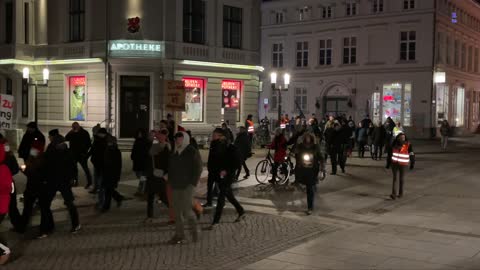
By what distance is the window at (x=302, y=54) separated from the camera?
46.3 meters

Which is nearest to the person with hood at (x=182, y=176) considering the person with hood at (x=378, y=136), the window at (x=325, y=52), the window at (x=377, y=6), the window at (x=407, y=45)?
the person with hood at (x=378, y=136)

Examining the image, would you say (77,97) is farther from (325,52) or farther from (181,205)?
(325,52)

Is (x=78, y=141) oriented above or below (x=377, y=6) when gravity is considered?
below

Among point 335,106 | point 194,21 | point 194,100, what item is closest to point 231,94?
point 194,100

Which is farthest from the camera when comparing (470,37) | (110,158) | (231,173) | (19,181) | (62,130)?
Answer: (470,37)

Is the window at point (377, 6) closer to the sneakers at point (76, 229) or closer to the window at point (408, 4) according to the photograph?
the window at point (408, 4)

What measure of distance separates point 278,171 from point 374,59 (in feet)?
97.8

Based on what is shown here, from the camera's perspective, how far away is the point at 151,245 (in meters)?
8.39

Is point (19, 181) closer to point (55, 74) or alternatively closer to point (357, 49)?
point (55, 74)

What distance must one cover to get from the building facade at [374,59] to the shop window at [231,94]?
15728 mm

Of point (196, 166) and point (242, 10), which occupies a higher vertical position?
point (242, 10)

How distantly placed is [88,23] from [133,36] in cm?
246

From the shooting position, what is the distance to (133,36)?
25328mm

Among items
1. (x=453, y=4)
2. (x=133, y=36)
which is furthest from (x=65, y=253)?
(x=453, y=4)
